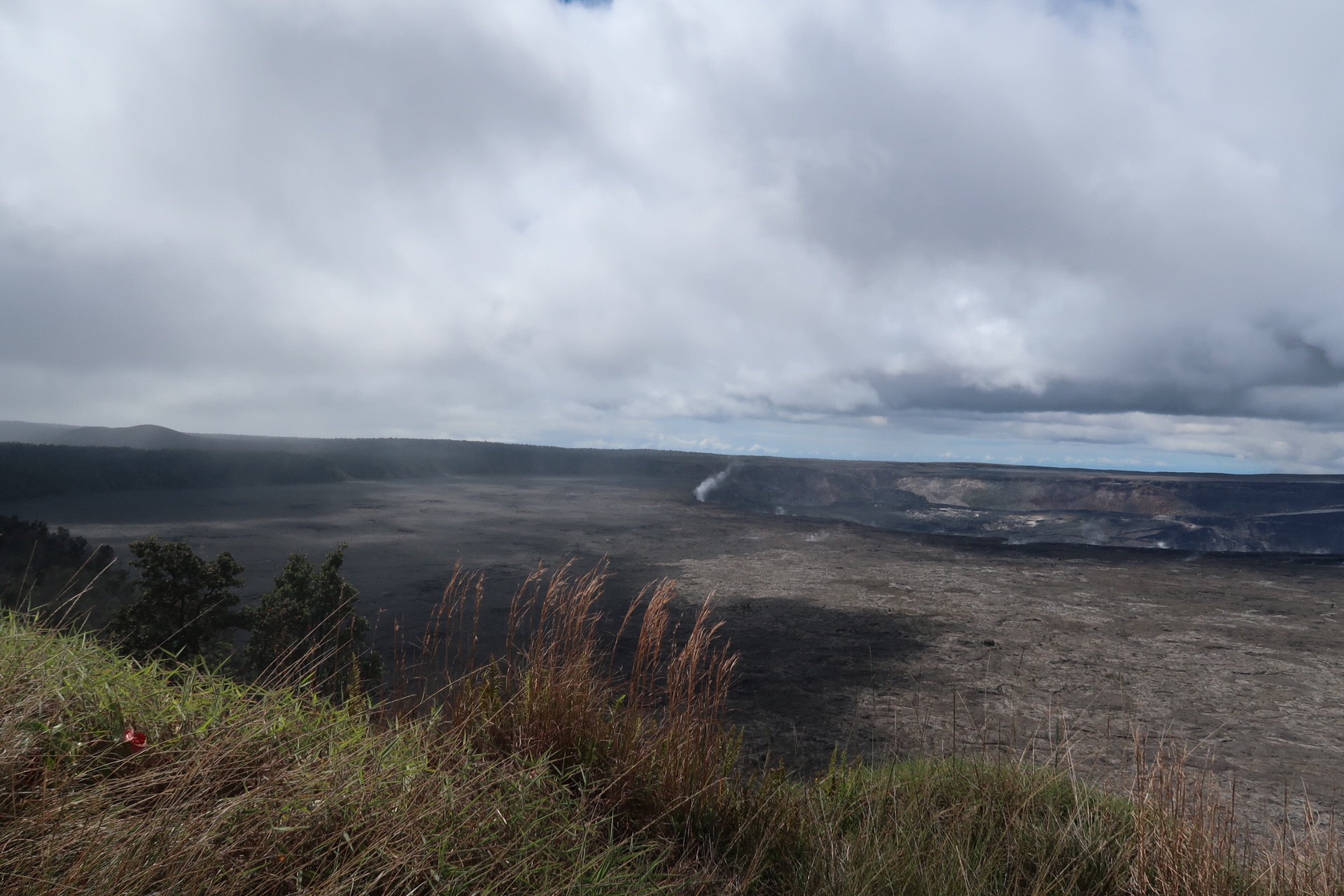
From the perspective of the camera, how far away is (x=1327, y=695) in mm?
9906

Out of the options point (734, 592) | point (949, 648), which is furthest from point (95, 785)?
point (734, 592)

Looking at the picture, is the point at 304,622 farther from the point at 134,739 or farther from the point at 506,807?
the point at 506,807

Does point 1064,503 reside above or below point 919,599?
below

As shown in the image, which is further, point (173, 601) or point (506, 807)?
point (173, 601)

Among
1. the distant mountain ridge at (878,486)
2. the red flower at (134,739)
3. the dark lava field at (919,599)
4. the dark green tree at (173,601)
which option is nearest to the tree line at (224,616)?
the dark green tree at (173,601)

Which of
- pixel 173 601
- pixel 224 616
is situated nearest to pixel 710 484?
pixel 224 616

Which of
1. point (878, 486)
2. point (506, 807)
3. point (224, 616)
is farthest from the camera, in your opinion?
point (878, 486)

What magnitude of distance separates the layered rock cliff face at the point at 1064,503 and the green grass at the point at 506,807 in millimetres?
38730

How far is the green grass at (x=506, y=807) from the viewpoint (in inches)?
69.8

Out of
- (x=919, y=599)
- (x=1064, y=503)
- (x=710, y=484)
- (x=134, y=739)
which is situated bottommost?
(x=1064, y=503)

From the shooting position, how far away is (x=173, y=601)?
229 inches

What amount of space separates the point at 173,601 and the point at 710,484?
198 feet

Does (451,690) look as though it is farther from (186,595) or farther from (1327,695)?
(1327,695)

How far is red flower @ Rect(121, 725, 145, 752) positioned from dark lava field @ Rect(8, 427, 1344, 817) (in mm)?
1708
